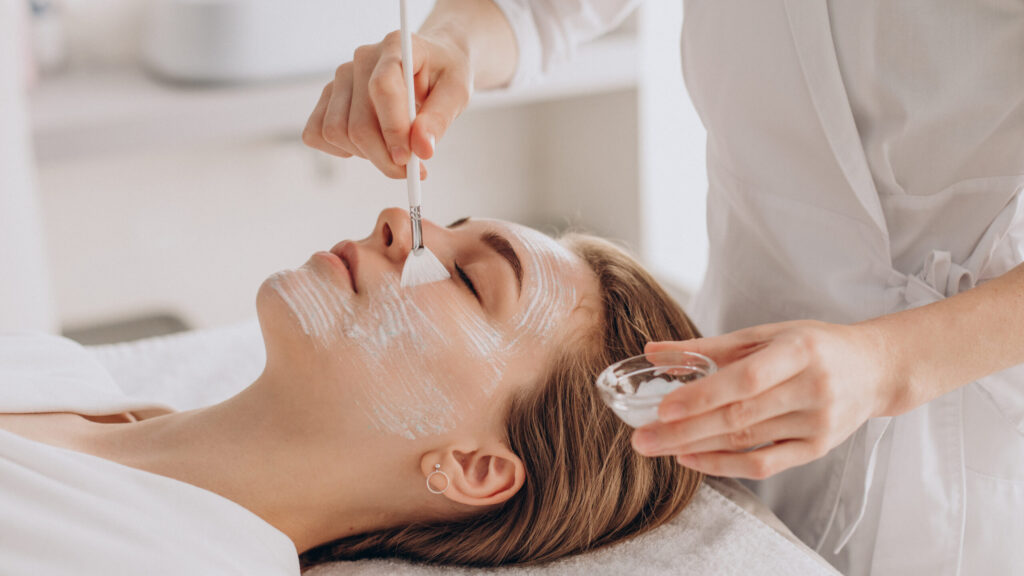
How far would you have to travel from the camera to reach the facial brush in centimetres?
104

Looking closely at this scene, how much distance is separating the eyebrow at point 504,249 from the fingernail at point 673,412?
46 cm

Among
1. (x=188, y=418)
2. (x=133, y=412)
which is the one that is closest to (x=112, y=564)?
(x=188, y=418)

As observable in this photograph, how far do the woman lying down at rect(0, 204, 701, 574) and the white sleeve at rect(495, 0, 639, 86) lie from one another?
419 millimetres

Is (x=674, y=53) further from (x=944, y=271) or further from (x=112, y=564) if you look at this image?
(x=112, y=564)

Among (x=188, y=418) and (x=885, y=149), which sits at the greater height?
(x=885, y=149)

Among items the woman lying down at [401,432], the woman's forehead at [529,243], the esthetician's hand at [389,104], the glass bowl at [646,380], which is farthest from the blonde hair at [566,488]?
the esthetician's hand at [389,104]

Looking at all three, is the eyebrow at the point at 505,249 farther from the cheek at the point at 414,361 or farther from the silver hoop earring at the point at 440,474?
the silver hoop earring at the point at 440,474

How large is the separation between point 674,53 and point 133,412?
7.44 ft

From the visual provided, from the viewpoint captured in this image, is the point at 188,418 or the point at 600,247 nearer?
the point at 188,418

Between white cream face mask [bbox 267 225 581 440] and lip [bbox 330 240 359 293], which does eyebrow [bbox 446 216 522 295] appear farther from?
lip [bbox 330 240 359 293]

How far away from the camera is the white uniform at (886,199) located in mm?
1079

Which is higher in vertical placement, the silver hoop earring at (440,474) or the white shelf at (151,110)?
the white shelf at (151,110)

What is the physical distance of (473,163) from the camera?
3.55m

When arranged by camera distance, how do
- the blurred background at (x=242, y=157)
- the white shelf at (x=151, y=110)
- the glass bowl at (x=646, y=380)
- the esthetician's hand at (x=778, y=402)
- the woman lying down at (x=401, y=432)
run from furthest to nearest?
the blurred background at (x=242, y=157) → the white shelf at (x=151, y=110) → the woman lying down at (x=401, y=432) → the glass bowl at (x=646, y=380) → the esthetician's hand at (x=778, y=402)
